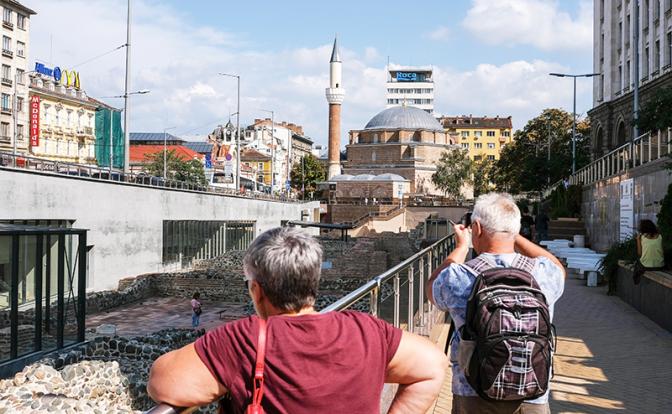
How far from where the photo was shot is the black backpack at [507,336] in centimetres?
343

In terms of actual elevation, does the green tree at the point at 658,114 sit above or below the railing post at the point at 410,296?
above

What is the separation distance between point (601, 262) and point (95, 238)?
70.8 feet

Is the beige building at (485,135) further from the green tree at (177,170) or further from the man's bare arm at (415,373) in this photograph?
the man's bare arm at (415,373)

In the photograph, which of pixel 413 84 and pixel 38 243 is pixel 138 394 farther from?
pixel 413 84

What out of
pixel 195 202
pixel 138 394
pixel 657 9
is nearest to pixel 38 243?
pixel 138 394

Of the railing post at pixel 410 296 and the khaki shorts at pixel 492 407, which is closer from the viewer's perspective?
the khaki shorts at pixel 492 407

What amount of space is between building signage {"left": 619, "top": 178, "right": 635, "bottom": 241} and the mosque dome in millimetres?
84128

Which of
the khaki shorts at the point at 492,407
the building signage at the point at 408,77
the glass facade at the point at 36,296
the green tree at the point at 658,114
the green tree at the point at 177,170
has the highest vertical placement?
the building signage at the point at 408,77

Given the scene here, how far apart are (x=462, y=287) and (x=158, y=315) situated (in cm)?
3005

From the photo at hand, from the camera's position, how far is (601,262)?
19.2 metres

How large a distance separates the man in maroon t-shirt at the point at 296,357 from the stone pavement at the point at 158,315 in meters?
25.8

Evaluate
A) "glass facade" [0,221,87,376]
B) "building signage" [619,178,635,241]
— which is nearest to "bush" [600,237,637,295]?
"building signage" [619,178,635,241]

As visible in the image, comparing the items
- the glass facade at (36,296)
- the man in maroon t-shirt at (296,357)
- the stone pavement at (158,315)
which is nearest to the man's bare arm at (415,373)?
the man in maroon t-shirt at (296,357)

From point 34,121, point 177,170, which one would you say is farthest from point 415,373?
point 177,170
